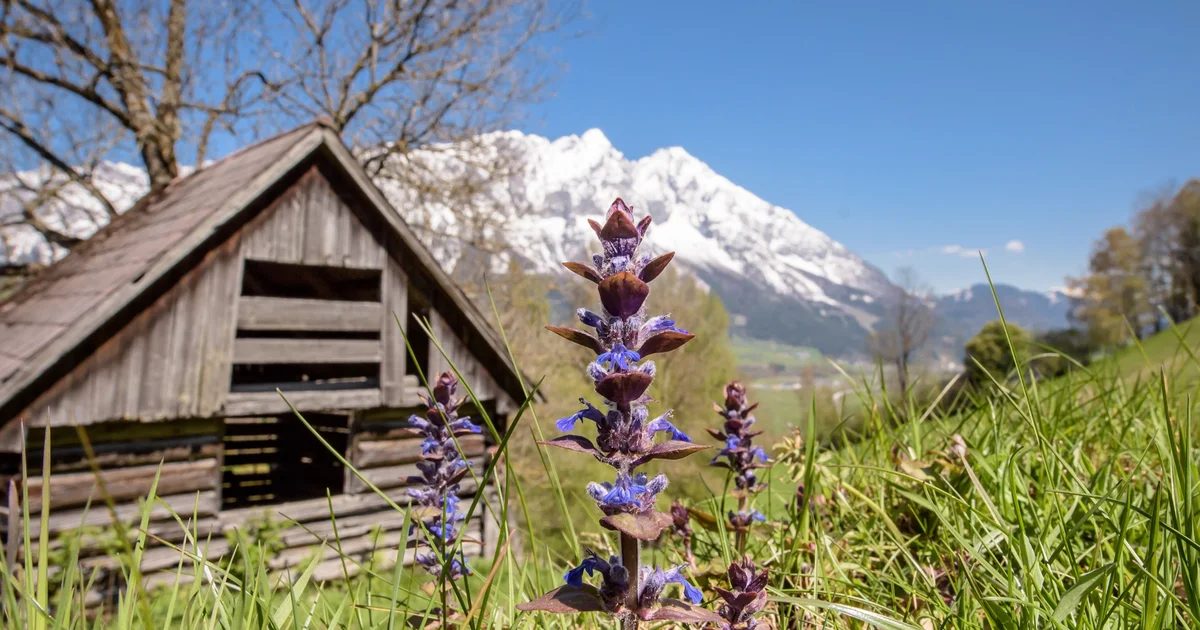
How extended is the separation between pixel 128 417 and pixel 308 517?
2507 mm

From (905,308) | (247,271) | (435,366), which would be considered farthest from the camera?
(905,308)

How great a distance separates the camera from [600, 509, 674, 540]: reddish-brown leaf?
3.57ft

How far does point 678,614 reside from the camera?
1.10m

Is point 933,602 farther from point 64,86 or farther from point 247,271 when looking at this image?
point 64,86

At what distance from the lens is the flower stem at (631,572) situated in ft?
3.86

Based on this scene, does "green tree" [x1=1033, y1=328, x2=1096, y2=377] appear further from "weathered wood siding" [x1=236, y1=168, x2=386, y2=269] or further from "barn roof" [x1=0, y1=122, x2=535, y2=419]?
"weathered wood siding" [x1=236, y1=168, x2=386, y2=269]

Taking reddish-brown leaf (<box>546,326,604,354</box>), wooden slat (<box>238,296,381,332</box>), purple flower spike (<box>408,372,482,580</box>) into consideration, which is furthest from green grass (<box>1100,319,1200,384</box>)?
wooden slat (<box>238,296,381,332</box>)

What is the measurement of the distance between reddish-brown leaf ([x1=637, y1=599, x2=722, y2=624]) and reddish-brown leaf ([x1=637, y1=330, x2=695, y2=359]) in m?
0.44

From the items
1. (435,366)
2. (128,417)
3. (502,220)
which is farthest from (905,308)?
(128,417)

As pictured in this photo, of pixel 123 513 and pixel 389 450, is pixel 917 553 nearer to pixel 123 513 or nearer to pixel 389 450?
pixel 389 450

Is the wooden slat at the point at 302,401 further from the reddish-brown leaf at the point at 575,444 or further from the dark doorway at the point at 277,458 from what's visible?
the reddish-brown leaf at the point at 575,444

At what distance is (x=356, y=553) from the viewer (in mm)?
8984

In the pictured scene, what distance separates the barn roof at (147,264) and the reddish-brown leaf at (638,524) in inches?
162

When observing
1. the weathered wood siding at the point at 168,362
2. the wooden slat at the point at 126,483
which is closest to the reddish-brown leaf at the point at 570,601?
the wooden slat at the point at 126,483
